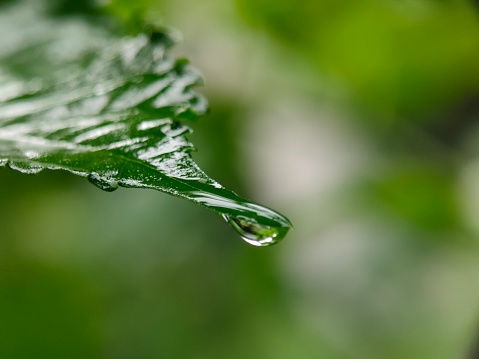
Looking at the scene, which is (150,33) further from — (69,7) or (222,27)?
(222,27)

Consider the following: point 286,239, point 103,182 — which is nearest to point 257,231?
point 103,182

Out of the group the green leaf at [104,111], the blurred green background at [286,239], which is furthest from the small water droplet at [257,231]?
the blurred green background at [286,239]

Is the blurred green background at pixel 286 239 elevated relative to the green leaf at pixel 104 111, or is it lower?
lower

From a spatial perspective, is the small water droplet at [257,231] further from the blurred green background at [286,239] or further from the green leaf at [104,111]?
the blurred green background at [286,239]

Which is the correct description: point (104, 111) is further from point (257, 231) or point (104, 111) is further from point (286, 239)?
point (286, 239)

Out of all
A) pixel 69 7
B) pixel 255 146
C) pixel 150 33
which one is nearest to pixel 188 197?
pixel 150 33

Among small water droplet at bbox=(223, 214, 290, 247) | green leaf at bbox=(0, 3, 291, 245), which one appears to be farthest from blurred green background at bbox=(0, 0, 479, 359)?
small water droplet at bbox=(223, 214, 290, 247)
